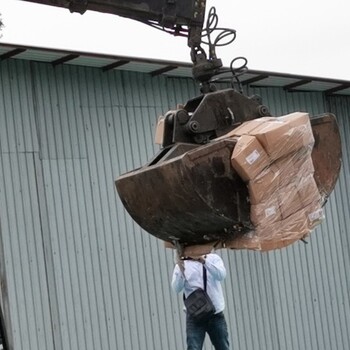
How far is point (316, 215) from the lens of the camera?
5820 mm

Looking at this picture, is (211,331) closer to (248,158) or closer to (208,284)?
(208,284)

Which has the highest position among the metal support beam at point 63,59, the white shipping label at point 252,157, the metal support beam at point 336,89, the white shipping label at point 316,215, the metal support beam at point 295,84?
the metal support beam at point 63,59

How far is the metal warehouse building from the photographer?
11.2 meters

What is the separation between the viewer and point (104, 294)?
465 inches

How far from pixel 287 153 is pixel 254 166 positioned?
0.95ft

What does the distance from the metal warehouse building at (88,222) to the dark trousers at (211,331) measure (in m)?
0.96

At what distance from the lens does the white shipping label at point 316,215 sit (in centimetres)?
579

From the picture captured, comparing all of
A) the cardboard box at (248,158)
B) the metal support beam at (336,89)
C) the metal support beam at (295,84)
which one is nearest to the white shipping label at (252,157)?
the cardboard box at (248,158)

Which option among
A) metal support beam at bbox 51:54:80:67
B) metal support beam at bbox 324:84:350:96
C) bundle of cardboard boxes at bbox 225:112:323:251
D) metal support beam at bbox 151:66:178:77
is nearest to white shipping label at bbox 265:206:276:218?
bundle of cardboard boxes at bbox 225:112:323:251

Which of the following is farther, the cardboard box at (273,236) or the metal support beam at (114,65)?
the metal support beam at (114,65)

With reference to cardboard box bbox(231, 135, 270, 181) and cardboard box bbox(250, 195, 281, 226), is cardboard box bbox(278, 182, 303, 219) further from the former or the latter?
cardboard box bbox(231, 135, 270, 181)

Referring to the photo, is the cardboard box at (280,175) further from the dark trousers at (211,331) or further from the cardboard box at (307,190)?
the dark trousers at (211,331)

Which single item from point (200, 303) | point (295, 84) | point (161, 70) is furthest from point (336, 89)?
point (200, 303)

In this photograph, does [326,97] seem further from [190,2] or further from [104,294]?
[190,2]
